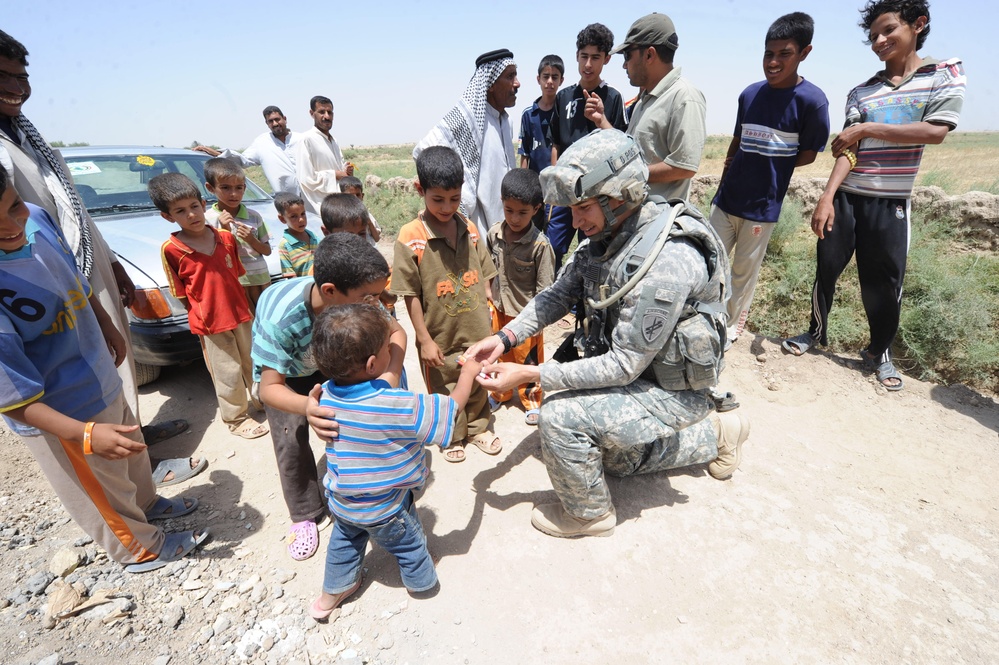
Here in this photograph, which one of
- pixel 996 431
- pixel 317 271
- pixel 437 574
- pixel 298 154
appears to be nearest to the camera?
pixel 317 271

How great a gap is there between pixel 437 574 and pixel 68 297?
1.90 metres

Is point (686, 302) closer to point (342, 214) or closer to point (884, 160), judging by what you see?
point (342, 214)

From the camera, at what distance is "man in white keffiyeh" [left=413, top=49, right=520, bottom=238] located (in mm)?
3371

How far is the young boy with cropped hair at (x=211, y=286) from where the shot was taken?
9.02ft

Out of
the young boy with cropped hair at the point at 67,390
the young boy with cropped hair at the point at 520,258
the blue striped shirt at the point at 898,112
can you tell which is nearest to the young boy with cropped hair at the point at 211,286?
the young boy with cropped hair at the point at 67,390

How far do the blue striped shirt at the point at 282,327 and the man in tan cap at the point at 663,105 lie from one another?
2.46 m

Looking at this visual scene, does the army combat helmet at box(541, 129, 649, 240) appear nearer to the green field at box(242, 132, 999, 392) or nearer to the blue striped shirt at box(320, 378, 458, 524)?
the blue striped shirt at box(320, 378, 458, 524)

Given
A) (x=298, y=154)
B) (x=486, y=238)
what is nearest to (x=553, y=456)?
(x=486, y=238)

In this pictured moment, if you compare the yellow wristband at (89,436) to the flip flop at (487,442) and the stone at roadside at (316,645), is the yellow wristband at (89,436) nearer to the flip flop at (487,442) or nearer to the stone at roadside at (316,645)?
the stone at roadside at (316,645)

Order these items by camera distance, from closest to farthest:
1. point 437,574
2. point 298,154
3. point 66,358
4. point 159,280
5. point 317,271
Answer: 1. point 66,358
2. point 317,271
3. point 437,574
4. point 159,280
5. point 298,154

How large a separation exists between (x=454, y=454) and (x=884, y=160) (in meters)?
3.62

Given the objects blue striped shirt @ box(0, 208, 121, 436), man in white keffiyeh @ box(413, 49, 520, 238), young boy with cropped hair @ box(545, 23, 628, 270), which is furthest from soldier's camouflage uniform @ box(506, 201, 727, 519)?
blue striped shirt @ box(0, 208, 121, 436)

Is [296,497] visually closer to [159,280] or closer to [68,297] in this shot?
[68,297]

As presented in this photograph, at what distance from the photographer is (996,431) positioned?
3.13 meters
